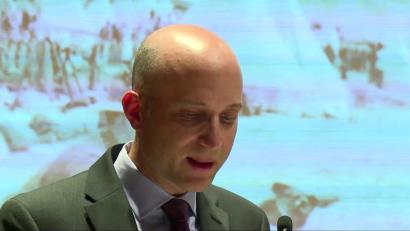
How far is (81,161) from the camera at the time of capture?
2.24 m

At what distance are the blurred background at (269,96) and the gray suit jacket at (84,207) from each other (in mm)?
835

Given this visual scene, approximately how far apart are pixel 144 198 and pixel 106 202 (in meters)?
0.07

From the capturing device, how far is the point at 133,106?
4.19ft

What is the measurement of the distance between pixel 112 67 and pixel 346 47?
74 cm

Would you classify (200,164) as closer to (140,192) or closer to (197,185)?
(197,185)

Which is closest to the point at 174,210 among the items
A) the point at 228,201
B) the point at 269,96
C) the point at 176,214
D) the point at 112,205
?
the point at 176,214

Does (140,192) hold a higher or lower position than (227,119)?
lower

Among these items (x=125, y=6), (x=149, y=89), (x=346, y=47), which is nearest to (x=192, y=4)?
(x=125, y=6)

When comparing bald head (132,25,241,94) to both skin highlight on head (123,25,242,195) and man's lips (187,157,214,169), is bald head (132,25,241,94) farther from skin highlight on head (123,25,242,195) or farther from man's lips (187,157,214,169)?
man's lips (187,157,214,169)

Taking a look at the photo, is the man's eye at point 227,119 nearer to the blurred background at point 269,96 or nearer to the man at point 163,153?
the man at point 163,153

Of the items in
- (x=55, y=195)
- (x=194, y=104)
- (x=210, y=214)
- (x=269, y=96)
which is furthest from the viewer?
(x=269, y=96)

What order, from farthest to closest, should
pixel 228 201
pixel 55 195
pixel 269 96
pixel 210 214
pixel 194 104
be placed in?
pixel 269 96, pixel 228 201, pixel 210 214, pixel 55 195, pixel 194 104

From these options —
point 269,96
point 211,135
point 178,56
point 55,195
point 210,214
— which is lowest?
point 269,96

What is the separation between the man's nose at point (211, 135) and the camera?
1.20 meters
